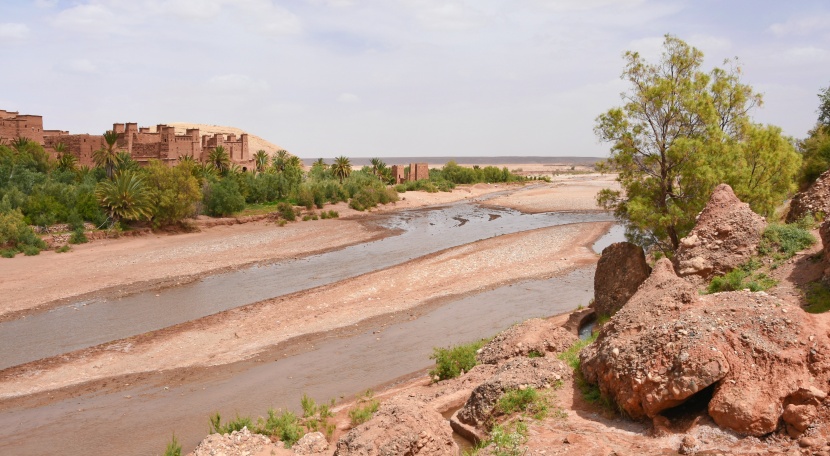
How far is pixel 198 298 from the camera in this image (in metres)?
22.0

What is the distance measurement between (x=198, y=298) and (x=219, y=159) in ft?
103

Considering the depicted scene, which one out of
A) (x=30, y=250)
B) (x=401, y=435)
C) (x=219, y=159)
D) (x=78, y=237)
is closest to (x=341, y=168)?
(x=219, y=159)

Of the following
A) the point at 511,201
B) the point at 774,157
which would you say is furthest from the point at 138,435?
the point at 511,201

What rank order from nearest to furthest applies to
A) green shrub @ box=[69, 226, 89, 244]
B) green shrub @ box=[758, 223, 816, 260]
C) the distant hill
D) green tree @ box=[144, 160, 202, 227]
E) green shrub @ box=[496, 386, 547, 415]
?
green shrub @ box=[496, 386, 547, 415] < green shrub @ box=[758, 223, 816, 260] < green shrub @ box=[69, 226, 89, 244] < green tree @ box=[144, 160, 202, 227] < the distant hill

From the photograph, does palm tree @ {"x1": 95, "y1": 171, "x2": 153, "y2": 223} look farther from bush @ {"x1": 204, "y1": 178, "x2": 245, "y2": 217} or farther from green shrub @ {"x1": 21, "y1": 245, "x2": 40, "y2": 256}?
bush @ {"x1": 204, "y1": 178, "x2": 245, "y2": 217}

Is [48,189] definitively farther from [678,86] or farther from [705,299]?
[705,299]

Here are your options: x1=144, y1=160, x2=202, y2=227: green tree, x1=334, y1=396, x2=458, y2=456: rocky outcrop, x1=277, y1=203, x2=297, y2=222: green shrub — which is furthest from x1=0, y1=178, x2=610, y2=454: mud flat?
x1=277, y1=203, x2=297, y2=222: green shrub

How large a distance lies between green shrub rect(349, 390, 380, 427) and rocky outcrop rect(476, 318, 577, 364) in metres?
2.66

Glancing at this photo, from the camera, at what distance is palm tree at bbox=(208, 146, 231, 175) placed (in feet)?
166

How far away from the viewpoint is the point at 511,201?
2502 inches

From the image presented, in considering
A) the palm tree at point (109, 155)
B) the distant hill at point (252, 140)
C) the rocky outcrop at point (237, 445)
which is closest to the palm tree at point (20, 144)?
the palm tree at point (109, 155)

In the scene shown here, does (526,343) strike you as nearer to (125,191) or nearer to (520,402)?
(520,402)

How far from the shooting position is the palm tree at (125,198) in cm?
3394

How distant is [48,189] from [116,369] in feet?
80.8
